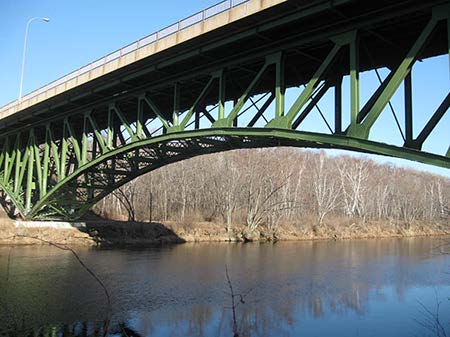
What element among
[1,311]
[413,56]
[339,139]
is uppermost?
[413,56]

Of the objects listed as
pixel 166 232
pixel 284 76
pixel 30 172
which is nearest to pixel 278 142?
pixel 284 76

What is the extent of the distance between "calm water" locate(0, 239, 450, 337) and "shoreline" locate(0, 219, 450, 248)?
601 centimetres

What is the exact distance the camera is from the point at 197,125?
18359 millimetres

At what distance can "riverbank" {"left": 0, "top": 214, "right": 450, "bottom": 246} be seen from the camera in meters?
31.3

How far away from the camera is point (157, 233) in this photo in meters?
38.3

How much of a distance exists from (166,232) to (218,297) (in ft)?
80.9

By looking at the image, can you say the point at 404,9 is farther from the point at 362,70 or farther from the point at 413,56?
the point at 362,70

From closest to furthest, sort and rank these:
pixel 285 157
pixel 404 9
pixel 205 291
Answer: pixel 404 9
pixel 205 291
pixel 285 157

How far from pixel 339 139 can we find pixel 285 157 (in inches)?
1966

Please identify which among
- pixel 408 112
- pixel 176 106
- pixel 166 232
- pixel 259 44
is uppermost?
pixel 259 44

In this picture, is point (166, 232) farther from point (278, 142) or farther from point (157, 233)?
point (278, 142)

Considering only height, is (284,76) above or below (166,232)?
above

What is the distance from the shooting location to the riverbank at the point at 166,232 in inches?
1231

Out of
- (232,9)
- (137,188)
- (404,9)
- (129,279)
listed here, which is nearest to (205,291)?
(129,279)
